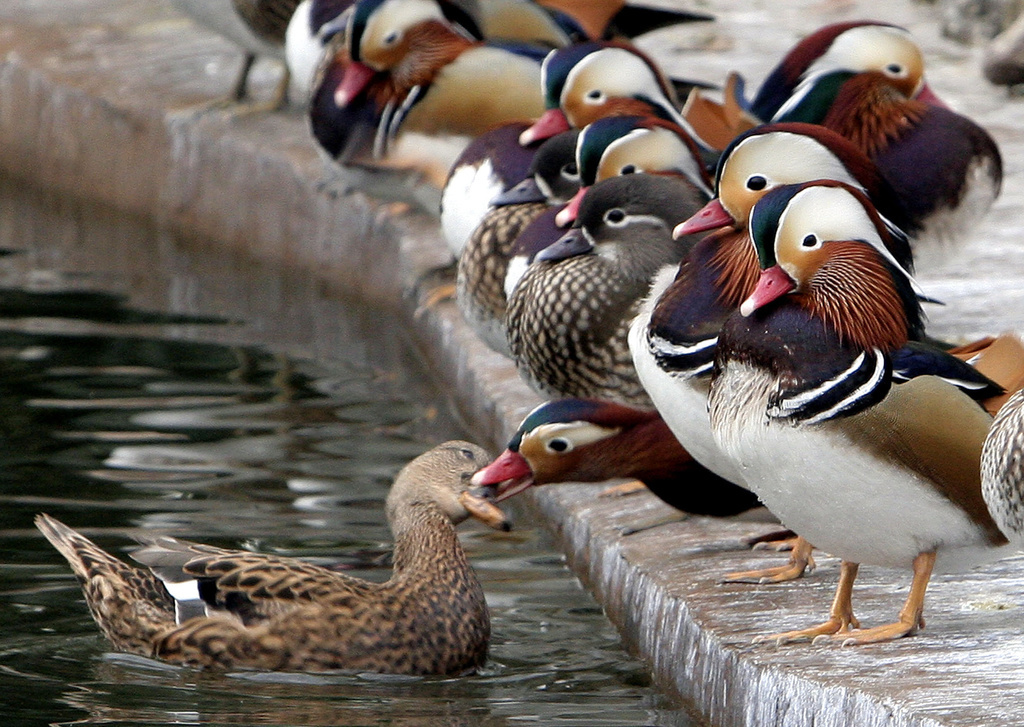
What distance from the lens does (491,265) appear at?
5094mm

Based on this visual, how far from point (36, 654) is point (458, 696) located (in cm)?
85

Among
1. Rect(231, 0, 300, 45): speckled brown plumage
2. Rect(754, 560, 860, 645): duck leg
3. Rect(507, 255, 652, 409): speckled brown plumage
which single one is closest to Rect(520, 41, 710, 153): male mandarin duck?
Rect(507, 255, 652, 409): speckled brown plumage

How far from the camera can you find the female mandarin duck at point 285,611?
3.96 meters

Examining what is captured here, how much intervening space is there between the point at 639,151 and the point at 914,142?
83 cm

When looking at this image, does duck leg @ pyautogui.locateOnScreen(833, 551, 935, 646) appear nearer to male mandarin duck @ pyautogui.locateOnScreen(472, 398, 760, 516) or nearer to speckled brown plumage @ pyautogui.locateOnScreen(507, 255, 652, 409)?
male mandarin duck @ pyautogui.locateOnScreen(472, 398, 760, 516)

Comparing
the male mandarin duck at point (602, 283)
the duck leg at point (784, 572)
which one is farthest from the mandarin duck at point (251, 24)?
the duck leg at point (784, 572)

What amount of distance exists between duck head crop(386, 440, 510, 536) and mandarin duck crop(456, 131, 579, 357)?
75cm

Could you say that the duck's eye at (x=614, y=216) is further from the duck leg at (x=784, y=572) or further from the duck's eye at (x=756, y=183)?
the duck leg at (x=784, y=572)

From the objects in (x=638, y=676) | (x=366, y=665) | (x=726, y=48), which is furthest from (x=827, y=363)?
(x=726, y=48)

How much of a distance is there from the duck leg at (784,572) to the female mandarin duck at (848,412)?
43 centimetres

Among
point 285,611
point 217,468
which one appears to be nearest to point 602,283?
point 285,611

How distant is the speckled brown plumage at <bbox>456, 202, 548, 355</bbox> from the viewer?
5.08 meters

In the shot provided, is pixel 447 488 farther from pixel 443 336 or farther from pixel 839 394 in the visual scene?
pixel 443 336

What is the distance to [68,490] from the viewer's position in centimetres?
511
